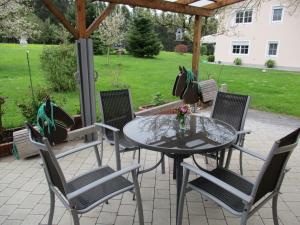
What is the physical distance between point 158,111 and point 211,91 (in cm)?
177

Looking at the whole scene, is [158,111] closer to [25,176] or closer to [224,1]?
[224,1]

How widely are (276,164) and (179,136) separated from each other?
0.88 meters

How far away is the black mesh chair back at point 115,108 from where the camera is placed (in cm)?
315

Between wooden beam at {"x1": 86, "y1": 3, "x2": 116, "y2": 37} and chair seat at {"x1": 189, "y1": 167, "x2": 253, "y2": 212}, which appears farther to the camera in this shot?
wooden beam at {"x1": 86, "y1": 3, "x2": 116, "y2": 37}

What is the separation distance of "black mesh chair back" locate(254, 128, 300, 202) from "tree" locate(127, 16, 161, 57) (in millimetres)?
18546

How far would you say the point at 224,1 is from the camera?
17.0 feet

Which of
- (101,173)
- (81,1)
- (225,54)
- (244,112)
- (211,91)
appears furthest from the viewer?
(225,54)

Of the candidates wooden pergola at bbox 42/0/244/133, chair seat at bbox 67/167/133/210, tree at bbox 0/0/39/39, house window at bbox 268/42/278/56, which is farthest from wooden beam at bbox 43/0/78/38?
house window at bbox 268/42/278/56

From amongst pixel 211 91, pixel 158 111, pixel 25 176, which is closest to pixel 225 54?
pixel 211 91

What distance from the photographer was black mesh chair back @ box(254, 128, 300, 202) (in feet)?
5.27

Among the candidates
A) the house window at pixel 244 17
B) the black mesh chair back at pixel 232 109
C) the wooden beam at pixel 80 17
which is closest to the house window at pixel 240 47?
the house window at pixel 244 17

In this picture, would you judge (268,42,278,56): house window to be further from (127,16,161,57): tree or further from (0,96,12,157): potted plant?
(0,96,12,157): potted plant

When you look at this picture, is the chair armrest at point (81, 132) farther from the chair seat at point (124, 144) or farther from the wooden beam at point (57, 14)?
the wooden beam at point (57, 14)

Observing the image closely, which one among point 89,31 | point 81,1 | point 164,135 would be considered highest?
point 81,1
